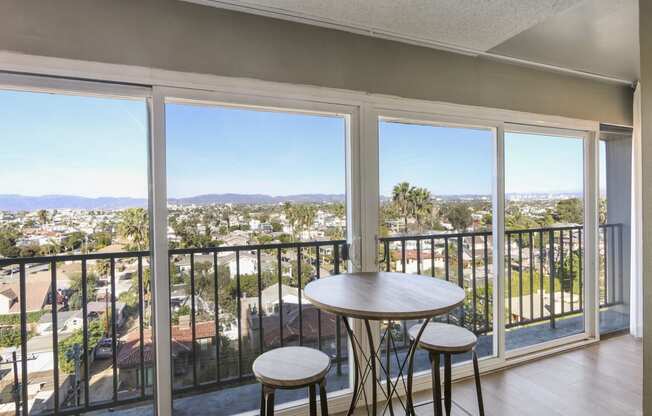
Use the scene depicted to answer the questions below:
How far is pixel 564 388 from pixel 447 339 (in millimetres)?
1400

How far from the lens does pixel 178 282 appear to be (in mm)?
2031

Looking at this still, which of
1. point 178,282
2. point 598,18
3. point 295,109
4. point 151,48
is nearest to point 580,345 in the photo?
point 598,18

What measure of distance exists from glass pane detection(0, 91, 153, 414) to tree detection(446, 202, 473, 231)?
7.17ft

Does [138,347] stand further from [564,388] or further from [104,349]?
[564,388]

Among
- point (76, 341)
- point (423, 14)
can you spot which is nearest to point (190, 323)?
point (76, 341)

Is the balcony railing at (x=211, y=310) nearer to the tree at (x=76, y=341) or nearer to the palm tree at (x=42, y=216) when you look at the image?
the tree at (x=76, y=341)

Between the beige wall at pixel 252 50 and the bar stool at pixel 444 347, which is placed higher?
the beige wall at pixel 252 50

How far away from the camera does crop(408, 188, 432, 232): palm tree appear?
2592 mm

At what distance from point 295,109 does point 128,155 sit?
101cm

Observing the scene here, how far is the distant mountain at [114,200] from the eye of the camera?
1689mm

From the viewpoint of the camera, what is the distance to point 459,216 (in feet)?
9.13

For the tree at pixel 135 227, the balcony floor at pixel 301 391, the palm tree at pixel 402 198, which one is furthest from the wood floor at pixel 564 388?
the tree at pixel 135 227

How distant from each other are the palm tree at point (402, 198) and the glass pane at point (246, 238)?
16.9 inches

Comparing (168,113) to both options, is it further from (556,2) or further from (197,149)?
(556,2)
